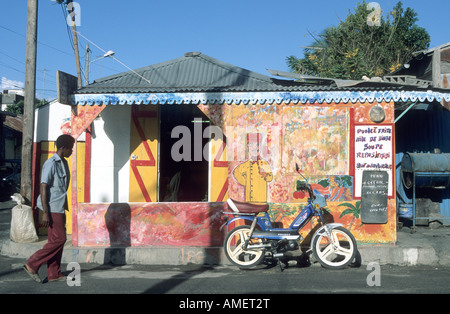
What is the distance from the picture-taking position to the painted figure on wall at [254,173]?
804cm

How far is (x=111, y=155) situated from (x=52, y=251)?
409 cm

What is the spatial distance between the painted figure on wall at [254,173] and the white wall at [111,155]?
309cm

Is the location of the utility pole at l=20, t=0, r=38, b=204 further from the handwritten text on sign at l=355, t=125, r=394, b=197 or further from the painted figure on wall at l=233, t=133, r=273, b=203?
the handwritten text on sign at l=355, t=125, r=394, b=197

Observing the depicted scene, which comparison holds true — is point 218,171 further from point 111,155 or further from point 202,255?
point 202,255

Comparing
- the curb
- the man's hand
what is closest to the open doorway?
the curb

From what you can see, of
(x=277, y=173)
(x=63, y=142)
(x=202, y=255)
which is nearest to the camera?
(x=63, y=142)

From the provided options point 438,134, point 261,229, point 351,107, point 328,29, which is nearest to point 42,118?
point 261,229

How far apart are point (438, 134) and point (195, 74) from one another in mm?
5668

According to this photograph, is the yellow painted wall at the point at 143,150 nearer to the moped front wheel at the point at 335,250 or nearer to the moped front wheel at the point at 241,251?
the moped front wheel at the point at 241,251

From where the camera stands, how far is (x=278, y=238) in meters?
7.05

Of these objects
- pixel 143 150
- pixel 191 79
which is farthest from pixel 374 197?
pixel 143 150

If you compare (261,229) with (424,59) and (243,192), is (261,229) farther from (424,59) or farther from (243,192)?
(424,59)

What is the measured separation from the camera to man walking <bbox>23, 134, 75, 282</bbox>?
605 cm

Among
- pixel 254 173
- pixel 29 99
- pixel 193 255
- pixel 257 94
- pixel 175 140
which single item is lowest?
pixel 193 255
